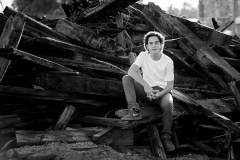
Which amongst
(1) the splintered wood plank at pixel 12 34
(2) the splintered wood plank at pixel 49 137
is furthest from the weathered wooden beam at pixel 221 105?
(1) the splintered wood plank at pixel 12 34

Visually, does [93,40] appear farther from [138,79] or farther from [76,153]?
[76,153]

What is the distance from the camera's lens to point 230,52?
726 centimetres

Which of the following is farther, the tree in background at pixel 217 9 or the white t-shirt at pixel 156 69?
the tree in background at pixel 217 9

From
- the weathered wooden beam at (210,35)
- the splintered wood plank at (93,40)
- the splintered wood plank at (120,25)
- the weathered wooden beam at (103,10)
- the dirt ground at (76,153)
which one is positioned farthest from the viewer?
the splintered wood plank at (120,25)

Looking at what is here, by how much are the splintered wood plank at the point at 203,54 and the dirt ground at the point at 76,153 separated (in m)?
1.64

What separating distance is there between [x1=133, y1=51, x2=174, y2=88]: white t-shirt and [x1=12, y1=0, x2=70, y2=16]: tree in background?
80.7 ft

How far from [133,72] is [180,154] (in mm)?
1522

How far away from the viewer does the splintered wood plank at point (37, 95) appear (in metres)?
5.02

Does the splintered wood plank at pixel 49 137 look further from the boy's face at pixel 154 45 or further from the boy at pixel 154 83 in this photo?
the boy's face at pixel 154 45

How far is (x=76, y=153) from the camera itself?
4.24 meters

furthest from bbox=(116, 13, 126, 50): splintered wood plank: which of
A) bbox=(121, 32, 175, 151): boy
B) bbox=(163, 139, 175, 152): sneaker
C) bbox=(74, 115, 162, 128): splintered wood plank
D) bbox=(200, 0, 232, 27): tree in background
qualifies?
bbox=(200, 0, 232, 27): tree in background

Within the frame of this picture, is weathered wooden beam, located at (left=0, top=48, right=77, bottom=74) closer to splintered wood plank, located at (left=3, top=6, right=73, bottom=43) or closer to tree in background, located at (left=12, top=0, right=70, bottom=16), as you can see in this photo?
splintered wood plank, located at (left=3, top=6, right=73, bottom=43)

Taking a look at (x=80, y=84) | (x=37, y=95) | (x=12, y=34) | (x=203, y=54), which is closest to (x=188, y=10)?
(x=203, y=54)

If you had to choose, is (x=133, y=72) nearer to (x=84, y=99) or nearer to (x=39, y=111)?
(x=84, y=99)
